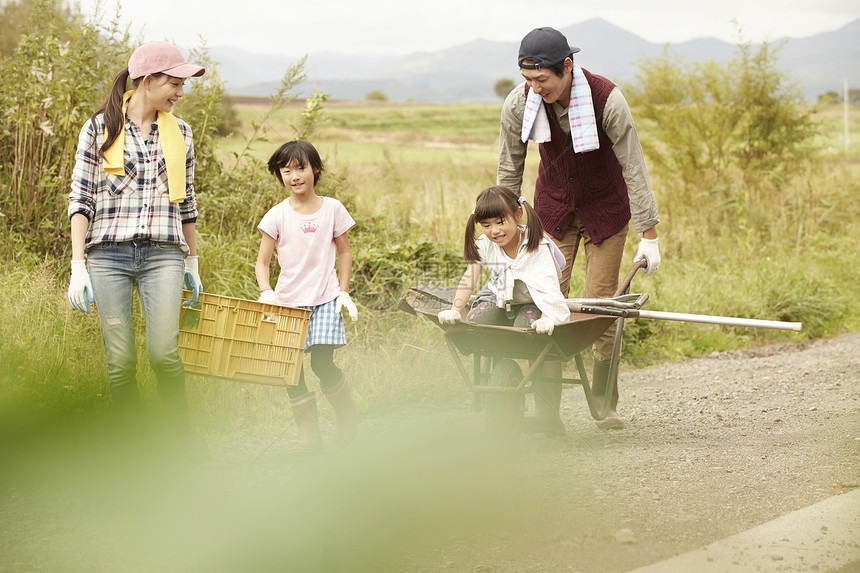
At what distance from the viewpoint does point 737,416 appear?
205 inches

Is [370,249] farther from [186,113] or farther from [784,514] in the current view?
[784,514]

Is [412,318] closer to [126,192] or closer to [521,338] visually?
[521,338]

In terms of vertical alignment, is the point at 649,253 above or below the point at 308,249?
above

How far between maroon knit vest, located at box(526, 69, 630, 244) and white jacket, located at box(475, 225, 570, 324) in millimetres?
397

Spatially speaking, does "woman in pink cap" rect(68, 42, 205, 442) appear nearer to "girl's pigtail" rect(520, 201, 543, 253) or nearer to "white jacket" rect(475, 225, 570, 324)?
"white jacket" rect(475, 225, 570, 324)

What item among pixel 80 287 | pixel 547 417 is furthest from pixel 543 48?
pixel 80 287

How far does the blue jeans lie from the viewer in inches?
150

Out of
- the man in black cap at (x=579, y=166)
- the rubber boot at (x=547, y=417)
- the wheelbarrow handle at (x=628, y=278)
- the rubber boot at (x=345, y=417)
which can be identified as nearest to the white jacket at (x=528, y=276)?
the wheelbarrow handle at (x=628, y=278)

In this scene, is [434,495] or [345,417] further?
[345,417]

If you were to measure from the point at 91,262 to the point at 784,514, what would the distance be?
3.15 meters

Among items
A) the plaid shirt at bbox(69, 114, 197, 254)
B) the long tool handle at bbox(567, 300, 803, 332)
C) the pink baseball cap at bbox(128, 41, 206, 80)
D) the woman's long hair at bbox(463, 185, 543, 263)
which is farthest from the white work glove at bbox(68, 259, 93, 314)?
the long tool handle at bbox(567, 300, 803, 332)

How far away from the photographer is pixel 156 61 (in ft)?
12.3

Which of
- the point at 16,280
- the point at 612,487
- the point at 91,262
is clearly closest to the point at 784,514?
the point at 612,487

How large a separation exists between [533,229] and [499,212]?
212 millimetres
